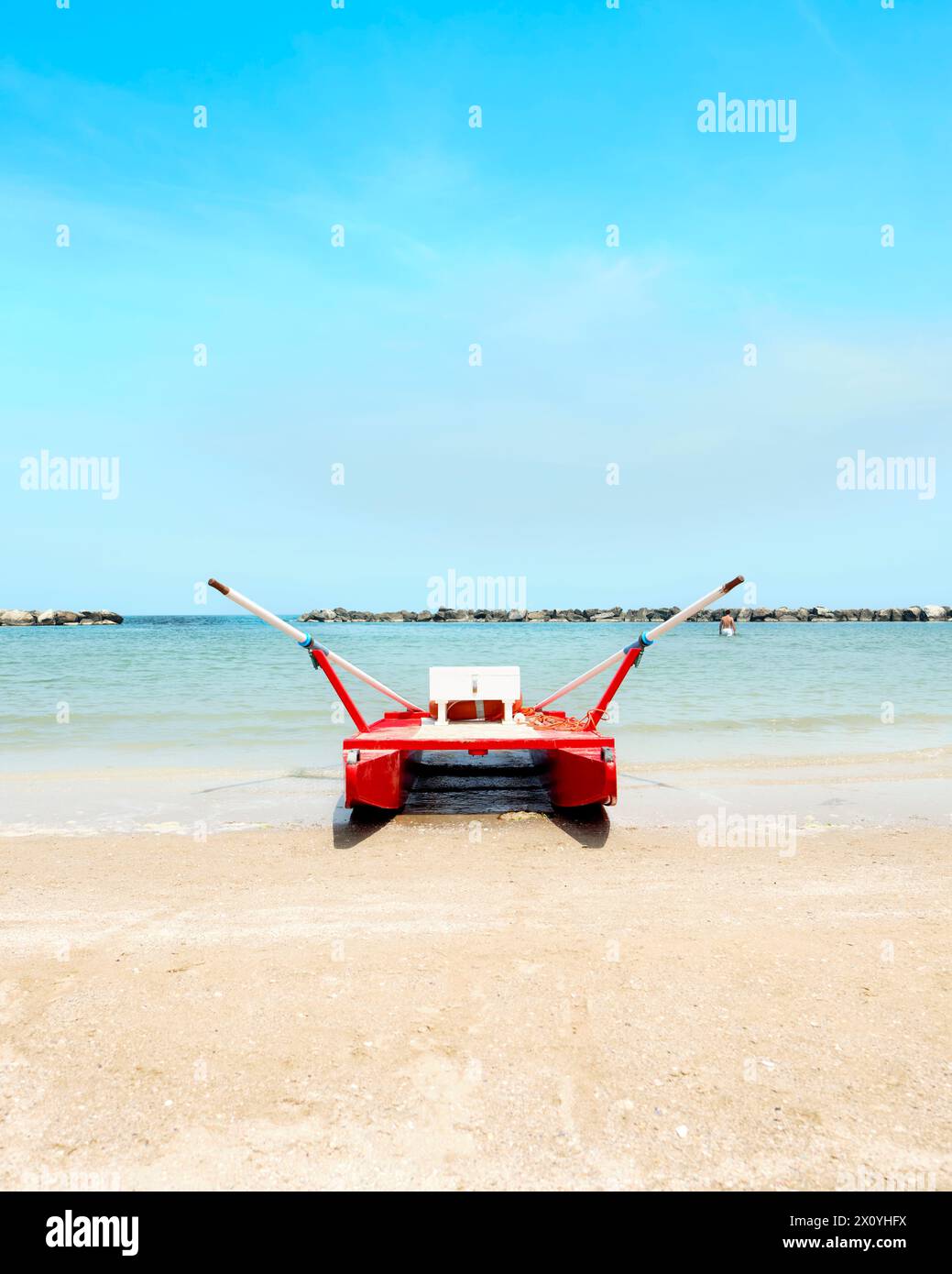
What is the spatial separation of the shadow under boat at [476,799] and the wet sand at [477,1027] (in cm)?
127

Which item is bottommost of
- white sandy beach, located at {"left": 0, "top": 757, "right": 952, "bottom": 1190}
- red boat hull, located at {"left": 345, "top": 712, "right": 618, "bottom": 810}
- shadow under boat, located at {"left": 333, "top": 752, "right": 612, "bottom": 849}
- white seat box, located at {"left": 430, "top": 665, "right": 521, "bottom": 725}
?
shadow under boat, located at {"left": 333, "top": 752, "right": 612, "bottom": 849}

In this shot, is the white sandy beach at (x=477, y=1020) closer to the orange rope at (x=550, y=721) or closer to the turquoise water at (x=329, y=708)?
the orange rope at (x=550, y=721)

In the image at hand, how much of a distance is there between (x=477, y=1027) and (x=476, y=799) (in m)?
5.49

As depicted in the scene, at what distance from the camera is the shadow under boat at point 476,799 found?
7.55 meters

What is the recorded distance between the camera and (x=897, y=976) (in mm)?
4105

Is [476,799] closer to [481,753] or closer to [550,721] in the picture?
[550,721]

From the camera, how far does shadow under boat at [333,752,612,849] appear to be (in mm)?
7547

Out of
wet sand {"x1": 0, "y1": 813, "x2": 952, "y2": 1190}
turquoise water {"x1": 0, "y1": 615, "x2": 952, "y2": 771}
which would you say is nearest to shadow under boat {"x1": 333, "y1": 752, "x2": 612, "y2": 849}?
wet sand {"x1": 0, "y1": 813, "x2": 952, "y2": 1190}

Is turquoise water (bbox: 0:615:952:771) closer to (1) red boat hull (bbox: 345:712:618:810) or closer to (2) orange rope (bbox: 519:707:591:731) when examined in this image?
(2) orange rope (bbox: 519:707:591:731)

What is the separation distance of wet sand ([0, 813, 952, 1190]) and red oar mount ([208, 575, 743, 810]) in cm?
118

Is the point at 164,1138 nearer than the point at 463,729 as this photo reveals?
Yes

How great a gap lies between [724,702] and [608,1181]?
16.9 meters
